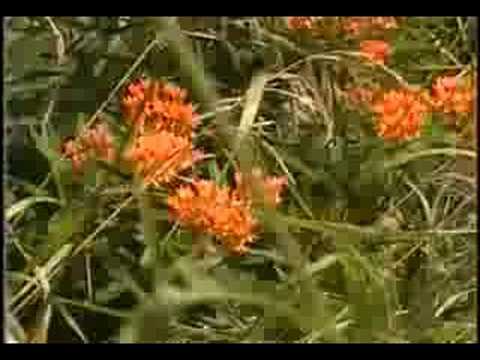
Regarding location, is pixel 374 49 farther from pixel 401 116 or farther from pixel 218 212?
pixel 218 212

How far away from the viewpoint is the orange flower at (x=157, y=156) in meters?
1.01

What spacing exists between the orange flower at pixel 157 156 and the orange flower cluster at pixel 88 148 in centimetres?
3

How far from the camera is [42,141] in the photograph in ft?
3.48

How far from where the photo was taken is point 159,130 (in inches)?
41.1

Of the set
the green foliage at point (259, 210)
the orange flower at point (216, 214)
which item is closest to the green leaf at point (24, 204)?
the green foliage at point (259, 210)

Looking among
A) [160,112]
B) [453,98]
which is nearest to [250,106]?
[160,112]

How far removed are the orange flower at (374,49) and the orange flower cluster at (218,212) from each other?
0.24m

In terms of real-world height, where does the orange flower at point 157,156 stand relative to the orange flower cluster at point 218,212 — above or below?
above

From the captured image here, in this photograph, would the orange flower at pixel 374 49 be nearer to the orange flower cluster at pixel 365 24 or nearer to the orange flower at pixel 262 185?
the orange flower cluster at pixel 365 24

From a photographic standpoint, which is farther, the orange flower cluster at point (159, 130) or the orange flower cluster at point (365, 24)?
the orange flower cluster at point (365, 24)

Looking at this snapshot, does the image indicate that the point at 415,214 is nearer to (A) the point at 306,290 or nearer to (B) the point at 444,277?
(B) the point at 444,277

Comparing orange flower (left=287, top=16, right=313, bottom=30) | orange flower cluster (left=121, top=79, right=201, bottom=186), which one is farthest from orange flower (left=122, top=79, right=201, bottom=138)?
orange flower (left=287, top=16, right=313, bottom=30)

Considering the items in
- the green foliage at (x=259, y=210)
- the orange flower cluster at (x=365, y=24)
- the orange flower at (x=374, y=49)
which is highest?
the orange flower cluster at (x=365, y=24)

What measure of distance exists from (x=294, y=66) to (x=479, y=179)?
0.24 meters
